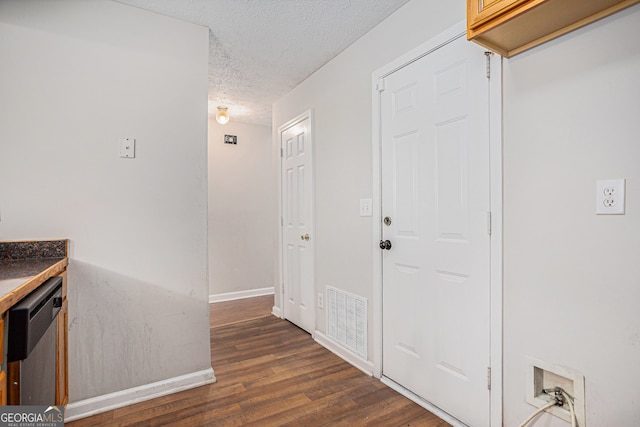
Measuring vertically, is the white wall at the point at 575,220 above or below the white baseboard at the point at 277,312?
above

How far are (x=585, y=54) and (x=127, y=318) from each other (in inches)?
102

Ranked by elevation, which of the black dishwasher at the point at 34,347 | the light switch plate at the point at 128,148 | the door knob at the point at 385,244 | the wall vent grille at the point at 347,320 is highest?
the light switch plate at the point at 128,148

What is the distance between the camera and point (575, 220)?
4.14 ft

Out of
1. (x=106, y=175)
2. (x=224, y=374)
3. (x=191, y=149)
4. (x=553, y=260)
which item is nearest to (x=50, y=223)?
Answer: (x=106, y=175)

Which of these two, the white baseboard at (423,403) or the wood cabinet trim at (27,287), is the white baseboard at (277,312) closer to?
the white baseboard at (423,403)

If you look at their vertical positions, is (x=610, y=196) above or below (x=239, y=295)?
above

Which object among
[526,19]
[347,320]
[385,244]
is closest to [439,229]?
[385,244]

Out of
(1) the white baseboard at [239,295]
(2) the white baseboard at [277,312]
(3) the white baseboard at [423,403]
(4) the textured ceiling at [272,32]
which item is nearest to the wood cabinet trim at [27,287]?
(4) the textured ceiling at [272,32]

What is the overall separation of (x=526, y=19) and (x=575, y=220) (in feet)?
2.56

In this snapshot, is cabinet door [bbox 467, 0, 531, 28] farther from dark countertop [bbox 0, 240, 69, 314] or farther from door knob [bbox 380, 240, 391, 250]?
dark countertop [bbox 0, 240, 69, 314]

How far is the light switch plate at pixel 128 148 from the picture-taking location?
1959 millimetres

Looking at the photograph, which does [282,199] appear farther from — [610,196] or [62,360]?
[610,196]

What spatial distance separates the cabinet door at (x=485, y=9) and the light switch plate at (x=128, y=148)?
191cm

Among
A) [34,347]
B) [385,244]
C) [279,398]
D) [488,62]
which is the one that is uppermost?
[488,62]
